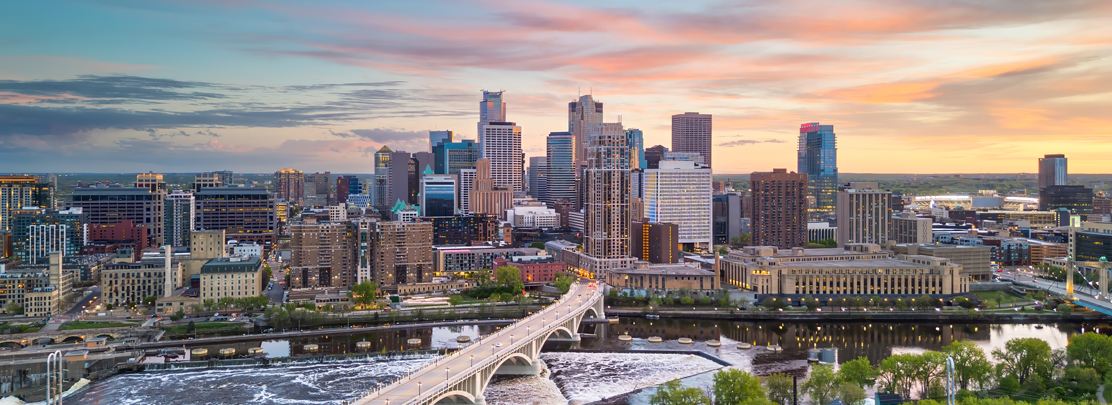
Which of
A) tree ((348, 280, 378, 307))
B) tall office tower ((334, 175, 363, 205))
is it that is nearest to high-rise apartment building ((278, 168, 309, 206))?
tall office tower ((334, 175, 363, 205))

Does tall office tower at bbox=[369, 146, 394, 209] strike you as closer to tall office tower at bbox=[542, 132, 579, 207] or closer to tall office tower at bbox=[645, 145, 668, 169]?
tall office tower at bbox=[542, 132, 579, 207]

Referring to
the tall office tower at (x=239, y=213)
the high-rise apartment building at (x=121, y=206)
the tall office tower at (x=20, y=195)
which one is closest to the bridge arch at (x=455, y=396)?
the tall office tower at (x=239, y=213)

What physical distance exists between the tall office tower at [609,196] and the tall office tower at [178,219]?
44937 mm

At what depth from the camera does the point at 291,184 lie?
16162cm

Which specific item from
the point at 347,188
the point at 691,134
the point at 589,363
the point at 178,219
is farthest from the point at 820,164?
the point at 589,363

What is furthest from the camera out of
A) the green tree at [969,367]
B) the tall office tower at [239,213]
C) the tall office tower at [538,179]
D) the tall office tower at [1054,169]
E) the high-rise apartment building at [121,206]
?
the tall office tower at [538,179]

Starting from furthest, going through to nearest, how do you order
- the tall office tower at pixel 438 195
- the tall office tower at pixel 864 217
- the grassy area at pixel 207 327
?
the tall office tower at pixel 438 195 → the tall office tower at pixel 864 217 → the grassy area at pixel 207 327

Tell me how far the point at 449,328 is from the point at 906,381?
27112 mm

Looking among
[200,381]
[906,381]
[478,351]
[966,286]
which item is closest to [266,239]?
[200,381]

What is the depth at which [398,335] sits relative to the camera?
48344 millimetres

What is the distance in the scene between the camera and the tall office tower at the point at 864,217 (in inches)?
3162

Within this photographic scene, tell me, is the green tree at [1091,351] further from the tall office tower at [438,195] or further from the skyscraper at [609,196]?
the tall office tower at [438,195]

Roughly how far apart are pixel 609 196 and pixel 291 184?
351 feet

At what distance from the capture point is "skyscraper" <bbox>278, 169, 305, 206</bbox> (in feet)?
521
